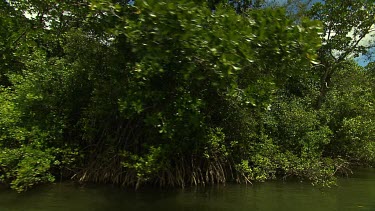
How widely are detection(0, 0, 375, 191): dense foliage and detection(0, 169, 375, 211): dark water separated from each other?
0.37m

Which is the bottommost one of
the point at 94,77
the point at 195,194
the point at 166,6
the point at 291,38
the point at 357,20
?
the point at 195,194

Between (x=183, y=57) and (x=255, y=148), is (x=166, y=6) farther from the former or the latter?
(x=255, y=148)

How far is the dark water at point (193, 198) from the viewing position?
730 cm

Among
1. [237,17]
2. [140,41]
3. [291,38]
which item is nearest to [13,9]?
[140,41]

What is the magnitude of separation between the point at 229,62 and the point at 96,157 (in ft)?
21.1

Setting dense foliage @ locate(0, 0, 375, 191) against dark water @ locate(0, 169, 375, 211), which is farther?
dark water @ locate(0, 169, 375, 211)

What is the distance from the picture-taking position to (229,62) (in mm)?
3689

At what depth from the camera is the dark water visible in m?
7.30

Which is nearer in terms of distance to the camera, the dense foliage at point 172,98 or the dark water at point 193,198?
the dense foliage at point 172,98

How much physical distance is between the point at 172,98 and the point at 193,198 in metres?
2.36

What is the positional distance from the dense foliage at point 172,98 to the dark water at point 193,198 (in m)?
0.37

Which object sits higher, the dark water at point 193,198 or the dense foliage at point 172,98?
the dense foliage at point 172,98

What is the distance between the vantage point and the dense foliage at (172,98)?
12.8 feet

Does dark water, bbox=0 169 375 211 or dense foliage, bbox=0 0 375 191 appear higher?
dense foliage, bbox=0 0 375 191
